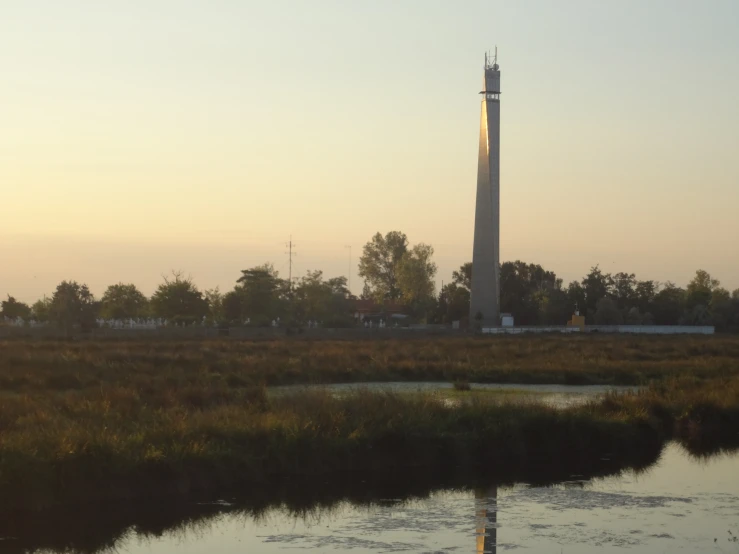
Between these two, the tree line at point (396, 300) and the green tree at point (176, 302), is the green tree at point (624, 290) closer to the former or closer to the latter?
the tree line at point (396, 300)

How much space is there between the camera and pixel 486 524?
17641 millimetres

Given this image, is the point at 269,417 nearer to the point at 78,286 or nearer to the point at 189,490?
the point at 189,490

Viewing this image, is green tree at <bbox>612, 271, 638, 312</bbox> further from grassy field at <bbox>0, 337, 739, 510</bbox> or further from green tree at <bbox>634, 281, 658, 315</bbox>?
grassy field at <bbox>0, 337, 739, 510</bbox>

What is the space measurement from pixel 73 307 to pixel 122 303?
46555 mm

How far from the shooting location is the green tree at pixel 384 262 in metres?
155

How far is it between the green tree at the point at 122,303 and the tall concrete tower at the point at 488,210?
57051 mm

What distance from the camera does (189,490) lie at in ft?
62.7

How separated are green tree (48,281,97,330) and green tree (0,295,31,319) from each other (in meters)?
34.2

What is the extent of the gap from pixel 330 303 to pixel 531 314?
2375 cm

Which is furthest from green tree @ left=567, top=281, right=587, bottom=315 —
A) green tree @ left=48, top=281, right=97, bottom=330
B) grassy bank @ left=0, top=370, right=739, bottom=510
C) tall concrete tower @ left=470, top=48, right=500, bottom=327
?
grassy bank @ left=0, top=370, right=739, bottom=510

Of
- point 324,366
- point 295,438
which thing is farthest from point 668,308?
point 295,438

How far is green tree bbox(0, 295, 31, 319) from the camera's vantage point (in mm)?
133375

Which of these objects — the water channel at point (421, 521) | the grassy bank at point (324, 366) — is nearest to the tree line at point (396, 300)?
the grassy bank at point (324, 366)

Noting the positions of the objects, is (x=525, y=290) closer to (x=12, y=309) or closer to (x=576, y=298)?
(x=576, y=298)
